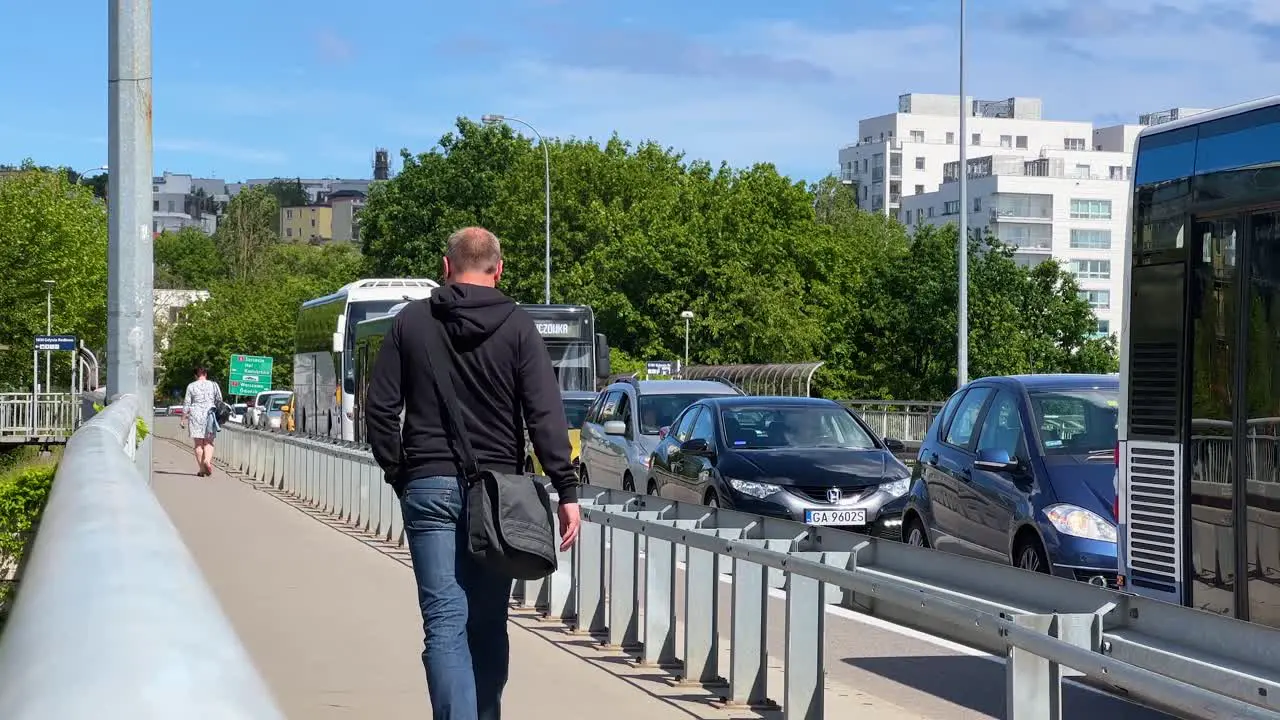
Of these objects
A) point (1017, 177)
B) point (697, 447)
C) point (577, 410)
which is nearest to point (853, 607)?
point (697, 447)

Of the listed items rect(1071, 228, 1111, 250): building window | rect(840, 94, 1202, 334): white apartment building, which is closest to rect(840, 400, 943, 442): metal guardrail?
rect(840, 94, 1202, 334): white apartment building

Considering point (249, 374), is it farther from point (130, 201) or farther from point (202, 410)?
point (130, 201)

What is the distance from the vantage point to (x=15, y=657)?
4.76ft

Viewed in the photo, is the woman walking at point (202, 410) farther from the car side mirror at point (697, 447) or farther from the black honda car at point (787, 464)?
the car side mirror at point (697, 447)

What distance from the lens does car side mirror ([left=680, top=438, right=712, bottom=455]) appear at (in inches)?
658

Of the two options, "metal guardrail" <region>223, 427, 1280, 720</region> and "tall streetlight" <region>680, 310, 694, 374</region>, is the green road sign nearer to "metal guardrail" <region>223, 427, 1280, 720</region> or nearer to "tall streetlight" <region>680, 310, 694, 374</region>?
"tall streetlight" <region>680, 310, 694, 374</region>

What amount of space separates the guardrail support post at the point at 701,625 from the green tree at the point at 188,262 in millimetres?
174287

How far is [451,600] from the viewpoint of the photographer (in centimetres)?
590

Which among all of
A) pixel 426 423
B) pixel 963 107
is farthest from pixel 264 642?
pixel 963 107

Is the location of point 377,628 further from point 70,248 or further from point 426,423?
point 70,248

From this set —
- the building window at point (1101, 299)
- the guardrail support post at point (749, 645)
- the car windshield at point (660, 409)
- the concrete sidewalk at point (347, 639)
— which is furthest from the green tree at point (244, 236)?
the guardrail support post at point (749, 645)

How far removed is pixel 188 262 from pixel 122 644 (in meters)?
190

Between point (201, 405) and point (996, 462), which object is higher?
point (996, 462)

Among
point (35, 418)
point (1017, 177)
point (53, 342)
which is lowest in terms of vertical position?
point (35, 418)
